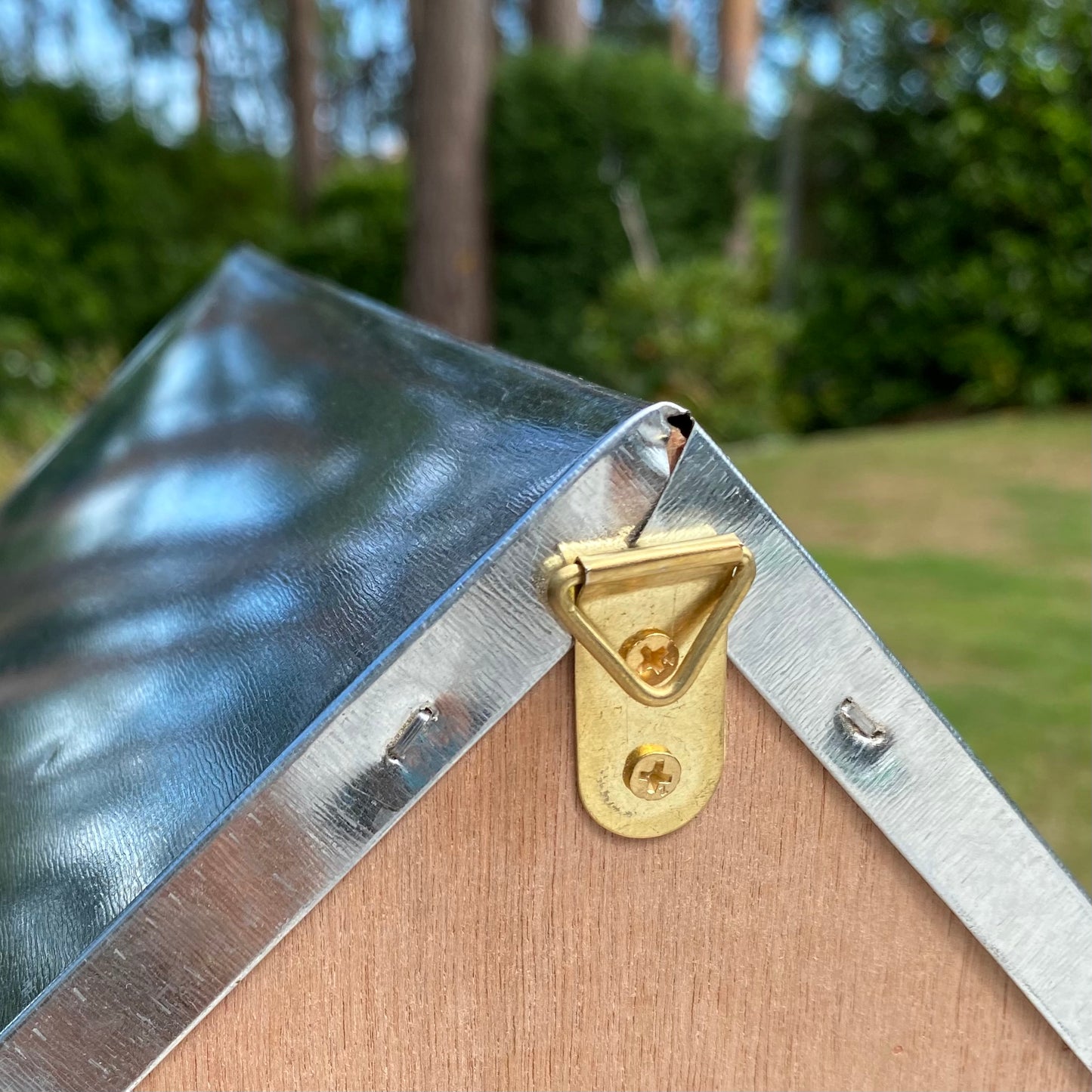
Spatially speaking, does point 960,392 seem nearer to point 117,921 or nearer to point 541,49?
point 541,49

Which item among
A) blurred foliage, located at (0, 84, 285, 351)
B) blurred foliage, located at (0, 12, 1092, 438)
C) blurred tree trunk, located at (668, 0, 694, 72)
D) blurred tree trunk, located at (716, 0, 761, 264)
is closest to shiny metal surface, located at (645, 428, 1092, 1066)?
blurred foliage, located at (0, 12, 1092, 438)

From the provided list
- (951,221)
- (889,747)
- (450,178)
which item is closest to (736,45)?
(450,178)

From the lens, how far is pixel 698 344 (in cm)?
793

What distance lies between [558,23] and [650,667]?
11.8 meters

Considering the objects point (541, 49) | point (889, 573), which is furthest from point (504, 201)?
point (889, 573)

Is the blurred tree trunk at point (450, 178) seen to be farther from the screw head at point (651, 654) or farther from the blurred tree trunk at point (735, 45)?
the screw head at point (651, 654)

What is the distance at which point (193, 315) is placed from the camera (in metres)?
2.09

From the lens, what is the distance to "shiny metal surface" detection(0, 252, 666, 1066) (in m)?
0.66

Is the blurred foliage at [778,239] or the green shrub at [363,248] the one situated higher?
the blurred foliage at [778,239]

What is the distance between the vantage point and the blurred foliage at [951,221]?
7840 millimetres

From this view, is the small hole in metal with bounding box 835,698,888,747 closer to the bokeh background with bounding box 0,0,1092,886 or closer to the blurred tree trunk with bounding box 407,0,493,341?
the bokeh background with bounding box 0,0,1092,886

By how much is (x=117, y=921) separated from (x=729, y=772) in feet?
1.19

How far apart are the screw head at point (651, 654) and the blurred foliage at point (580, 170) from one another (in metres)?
9.58

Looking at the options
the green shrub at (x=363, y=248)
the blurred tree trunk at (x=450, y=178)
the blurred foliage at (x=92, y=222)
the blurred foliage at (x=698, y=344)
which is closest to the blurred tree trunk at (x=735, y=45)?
the green shrub at (x=363, y=248)
